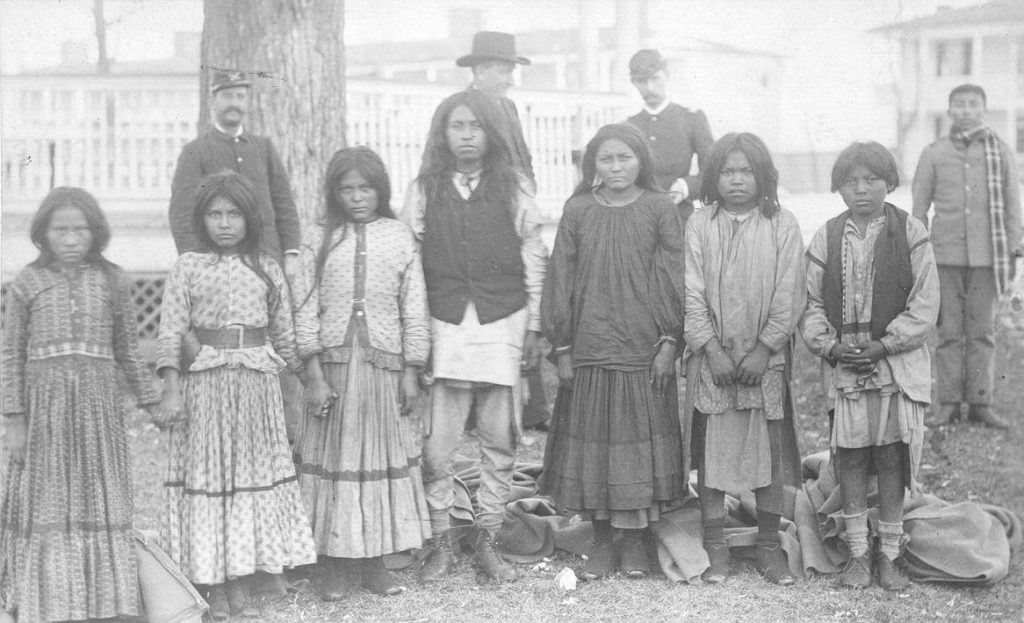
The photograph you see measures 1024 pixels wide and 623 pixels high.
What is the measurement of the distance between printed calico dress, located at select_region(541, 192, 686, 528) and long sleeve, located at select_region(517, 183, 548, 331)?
0.16ft

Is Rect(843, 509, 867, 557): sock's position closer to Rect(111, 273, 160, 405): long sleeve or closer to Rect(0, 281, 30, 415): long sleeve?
Rect(111, 273, 160, 405): long sleeve

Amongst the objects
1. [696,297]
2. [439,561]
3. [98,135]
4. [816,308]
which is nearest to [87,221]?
[439,561]

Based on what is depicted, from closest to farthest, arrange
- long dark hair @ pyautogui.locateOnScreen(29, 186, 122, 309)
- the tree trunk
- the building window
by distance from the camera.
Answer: long dark hair @ pyautogui.locateOnScreen(29, 186, 122, 309), the tree trunk, the building window

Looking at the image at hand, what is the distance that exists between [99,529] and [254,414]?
71 cm

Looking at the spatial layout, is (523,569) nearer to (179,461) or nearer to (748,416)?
(748,416)

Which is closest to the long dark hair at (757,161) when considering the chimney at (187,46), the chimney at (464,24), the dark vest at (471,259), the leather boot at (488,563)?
the dark vest at (471,259)

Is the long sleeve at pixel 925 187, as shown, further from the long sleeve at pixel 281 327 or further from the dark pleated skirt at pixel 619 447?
the long sleeve at pixel 281 327

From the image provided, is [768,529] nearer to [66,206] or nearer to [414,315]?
[414,315]

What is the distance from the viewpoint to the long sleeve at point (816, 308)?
454 cm

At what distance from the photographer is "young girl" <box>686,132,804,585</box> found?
4520 mm

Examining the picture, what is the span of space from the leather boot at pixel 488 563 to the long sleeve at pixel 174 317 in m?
1.50

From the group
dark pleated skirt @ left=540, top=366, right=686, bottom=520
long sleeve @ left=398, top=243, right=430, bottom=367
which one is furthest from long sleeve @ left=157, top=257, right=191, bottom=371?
dark pleated skirt @ left=540, top=366, right=686, bottom=520

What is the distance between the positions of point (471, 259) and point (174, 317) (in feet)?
4.06

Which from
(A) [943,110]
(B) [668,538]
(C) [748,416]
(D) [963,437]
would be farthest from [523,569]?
(A) [943,110]
